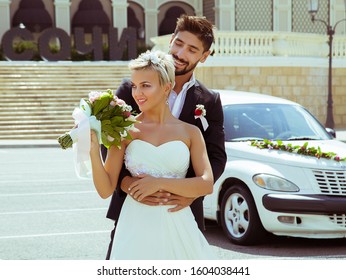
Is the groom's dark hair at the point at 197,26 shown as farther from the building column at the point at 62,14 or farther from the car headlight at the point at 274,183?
the building column at the point at 62,14

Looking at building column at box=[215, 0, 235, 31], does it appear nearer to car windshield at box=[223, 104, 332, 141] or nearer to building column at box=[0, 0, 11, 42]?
building column at box=[0, 0, 11, 42]

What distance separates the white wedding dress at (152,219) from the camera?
3662mm

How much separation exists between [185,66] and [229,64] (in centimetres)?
2621

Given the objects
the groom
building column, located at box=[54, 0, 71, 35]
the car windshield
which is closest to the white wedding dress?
the groom

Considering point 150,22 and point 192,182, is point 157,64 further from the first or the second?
point 150,22

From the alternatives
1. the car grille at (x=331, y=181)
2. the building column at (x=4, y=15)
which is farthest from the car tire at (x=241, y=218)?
the building column at (x=4, y=15)

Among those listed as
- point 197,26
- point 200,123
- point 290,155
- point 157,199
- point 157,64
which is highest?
point 197,26

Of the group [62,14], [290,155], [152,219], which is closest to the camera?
[152,219]

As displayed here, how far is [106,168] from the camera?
12.1 feet

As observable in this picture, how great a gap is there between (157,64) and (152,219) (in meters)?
0.72

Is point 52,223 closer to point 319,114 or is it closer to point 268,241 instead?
point 268,241

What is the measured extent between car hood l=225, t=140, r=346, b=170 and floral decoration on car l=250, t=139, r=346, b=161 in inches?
1.6

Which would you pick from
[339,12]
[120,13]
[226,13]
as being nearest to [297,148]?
[226,13]

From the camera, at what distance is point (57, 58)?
33.7 metres
